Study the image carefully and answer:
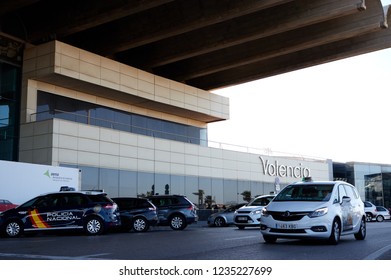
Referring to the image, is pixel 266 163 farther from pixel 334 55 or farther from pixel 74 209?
pixel 74 209

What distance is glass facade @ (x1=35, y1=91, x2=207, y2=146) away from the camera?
103 ft

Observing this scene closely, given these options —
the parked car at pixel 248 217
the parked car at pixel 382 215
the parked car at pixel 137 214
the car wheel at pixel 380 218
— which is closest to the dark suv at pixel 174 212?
the parked car at pixel 137 214

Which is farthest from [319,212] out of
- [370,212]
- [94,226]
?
[370,212]

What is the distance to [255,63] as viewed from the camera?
41.2 metres

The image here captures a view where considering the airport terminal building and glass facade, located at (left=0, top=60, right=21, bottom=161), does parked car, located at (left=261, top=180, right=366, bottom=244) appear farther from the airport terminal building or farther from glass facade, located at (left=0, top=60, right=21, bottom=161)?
glass facade, located at (left=0, top=60, right=21, bottom=161)

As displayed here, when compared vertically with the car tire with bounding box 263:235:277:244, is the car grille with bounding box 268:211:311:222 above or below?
above

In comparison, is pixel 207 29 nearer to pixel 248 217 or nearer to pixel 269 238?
A: pixel 248 217

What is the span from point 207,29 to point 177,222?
15250mm

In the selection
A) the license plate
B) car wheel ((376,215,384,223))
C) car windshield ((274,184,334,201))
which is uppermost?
car windshield ((274,184,334,201))

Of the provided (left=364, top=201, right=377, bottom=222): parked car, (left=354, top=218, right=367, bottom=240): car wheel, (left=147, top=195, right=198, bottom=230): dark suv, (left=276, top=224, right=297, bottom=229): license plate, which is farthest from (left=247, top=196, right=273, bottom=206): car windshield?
(left=364, top=201, right=377, bottom=222): parked car

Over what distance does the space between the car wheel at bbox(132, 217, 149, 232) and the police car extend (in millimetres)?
2578

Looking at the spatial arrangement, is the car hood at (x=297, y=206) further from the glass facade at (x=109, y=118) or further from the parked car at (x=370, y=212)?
the parked car at (x=370, y=212)

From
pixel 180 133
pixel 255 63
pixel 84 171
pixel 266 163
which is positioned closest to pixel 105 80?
pixel 84 171
